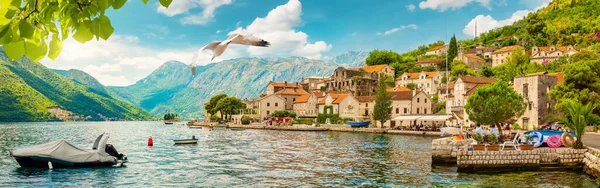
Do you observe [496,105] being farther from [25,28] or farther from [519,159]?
[25,28]

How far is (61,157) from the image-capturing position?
82.2 feet

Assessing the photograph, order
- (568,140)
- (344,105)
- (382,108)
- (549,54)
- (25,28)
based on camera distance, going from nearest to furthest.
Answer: (25,28), (568,140), (382,108), (344,105), (549,54)

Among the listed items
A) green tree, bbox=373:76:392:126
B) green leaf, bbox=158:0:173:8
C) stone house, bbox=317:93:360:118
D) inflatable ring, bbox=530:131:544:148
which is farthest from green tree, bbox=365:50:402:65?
green leaf, bbox=158:0:173:8

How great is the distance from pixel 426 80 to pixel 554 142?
80890 mm

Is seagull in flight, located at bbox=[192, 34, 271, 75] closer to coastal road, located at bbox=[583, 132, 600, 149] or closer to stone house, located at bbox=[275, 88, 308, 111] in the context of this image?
coastal road, located at bbox=[583, 132, 600, 149]

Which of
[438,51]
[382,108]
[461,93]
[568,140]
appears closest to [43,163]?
[568,140]

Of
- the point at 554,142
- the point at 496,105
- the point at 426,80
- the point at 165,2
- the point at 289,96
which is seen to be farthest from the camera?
the point at 289,96

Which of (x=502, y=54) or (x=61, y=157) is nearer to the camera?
(x=61, y=157)

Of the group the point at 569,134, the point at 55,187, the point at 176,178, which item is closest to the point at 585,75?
the point at 569,134

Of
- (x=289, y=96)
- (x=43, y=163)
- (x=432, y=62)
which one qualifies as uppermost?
(x=432, y=62)

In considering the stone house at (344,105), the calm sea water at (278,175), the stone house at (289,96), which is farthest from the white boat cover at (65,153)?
the stone house at (289,96)

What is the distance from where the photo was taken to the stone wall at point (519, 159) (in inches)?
851

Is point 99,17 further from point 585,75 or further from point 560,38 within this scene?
point 560,38

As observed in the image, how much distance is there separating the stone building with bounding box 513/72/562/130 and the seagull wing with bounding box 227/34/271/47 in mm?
49210
